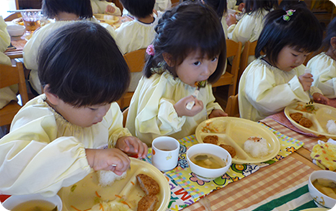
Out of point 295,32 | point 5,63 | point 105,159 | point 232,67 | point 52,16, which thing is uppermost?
point 295,32

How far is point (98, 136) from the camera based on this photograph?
3.31ft

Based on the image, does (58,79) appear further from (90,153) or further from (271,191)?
(271,191)

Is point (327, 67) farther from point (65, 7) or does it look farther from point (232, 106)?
point (65, 7)

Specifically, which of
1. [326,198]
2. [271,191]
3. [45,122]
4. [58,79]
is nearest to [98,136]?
[45,122]

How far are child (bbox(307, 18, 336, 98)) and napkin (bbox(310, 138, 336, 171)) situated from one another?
2.94ft

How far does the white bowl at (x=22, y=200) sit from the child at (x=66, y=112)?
0.05 feet

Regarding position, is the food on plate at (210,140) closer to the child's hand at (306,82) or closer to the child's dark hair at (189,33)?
the child's dark hair at (189,33)

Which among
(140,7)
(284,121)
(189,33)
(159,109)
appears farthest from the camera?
(140,7)

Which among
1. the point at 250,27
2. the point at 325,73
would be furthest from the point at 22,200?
the point at 250,27

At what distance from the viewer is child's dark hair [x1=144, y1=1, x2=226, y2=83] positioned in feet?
3.46

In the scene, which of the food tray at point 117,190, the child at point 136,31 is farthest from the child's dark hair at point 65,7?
the food tray at point 117,190

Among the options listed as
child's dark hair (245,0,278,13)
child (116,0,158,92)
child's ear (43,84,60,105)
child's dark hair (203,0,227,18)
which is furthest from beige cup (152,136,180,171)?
child's dark hair (245,0,278,13)

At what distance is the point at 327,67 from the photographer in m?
1.94

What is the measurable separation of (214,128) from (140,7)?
1421 millimetres
